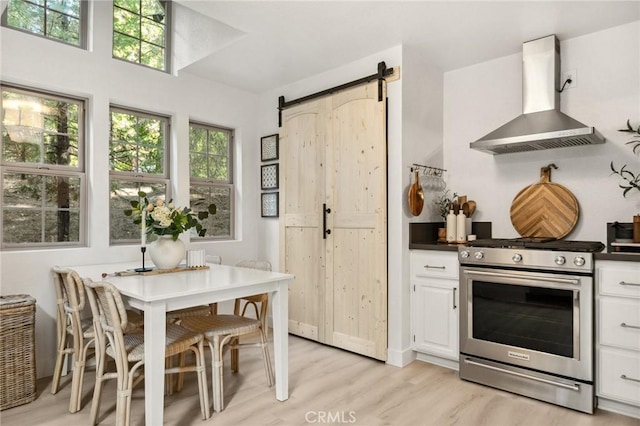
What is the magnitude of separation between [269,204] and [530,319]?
266 centimetres

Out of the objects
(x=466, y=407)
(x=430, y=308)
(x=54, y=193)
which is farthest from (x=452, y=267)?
(x=54, y=193)

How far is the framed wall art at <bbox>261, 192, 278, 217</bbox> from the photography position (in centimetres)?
421

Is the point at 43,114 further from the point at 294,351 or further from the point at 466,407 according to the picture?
the point at 466,407

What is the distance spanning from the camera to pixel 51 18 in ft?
10.2

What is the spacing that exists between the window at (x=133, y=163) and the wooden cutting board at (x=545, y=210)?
3164 mm

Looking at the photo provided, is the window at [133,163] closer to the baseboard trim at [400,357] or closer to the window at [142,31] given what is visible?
the window at [142,31]

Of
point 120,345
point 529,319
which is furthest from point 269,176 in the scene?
point 529,319

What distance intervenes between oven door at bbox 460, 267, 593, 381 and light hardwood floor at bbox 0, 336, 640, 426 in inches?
10.5

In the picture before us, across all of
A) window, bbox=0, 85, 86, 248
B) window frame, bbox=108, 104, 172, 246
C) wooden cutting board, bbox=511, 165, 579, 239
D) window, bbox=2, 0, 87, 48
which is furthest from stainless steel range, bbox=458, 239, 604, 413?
window, bbox=2, 0, 87, 48

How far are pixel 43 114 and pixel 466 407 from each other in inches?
144

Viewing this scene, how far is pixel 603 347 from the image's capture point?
2.41 m

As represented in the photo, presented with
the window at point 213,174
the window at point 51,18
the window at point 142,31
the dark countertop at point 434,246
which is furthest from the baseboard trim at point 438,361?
the window at point 51,18

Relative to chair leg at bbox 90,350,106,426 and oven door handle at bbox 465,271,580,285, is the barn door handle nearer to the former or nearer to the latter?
oven door handle at bbox 465,271,580,285

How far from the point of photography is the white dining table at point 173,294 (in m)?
1.98
